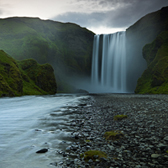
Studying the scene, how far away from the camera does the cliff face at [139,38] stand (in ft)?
333

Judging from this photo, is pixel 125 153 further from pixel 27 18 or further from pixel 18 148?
pixel 27 18

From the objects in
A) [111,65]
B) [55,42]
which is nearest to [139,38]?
[111,65]

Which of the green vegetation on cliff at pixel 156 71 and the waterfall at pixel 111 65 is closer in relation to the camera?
the green vegetation on cliff at pixel 156 71

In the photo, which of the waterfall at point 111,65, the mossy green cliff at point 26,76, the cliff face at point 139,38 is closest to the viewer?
the mossy green cliff at point 26,76

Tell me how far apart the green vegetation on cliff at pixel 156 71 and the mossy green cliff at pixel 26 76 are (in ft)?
162

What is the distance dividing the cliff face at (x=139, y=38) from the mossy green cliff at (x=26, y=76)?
63.5 meters

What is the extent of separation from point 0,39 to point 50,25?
59.4 metres

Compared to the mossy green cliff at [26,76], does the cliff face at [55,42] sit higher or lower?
higher

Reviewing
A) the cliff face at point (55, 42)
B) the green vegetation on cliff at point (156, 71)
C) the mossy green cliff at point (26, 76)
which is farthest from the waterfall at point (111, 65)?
the mossy green cliff at point (26, 76)

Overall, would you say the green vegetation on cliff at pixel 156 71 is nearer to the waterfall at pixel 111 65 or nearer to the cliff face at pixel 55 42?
the waterfall at pixel 111 65

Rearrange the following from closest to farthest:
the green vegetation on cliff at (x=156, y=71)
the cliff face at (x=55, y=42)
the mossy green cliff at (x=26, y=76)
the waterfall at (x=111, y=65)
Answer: the mossy green cliff at (x=26, y=76), the green vegetation on cliff at (x=156, y=71), the waterfall at (x=111, y=65), the cliff face at (x=55, y=42)

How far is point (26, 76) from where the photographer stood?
68812mm

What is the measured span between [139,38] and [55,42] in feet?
272

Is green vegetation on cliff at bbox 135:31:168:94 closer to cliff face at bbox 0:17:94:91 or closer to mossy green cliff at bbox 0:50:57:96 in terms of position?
mossy green cliff at bbox 0:50:57:96
